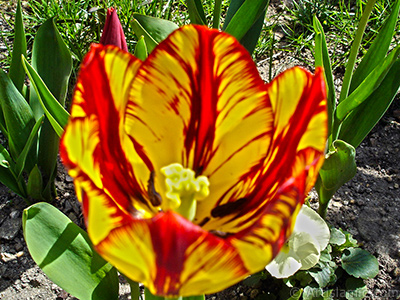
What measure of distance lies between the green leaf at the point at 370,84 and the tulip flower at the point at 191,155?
0.56 meters

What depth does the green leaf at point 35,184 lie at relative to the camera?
1597 millimetres

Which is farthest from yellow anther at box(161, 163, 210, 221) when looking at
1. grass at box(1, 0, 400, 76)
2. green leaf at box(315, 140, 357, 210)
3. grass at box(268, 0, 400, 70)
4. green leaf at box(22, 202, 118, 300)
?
grass at box(268, 0, 400, 70)

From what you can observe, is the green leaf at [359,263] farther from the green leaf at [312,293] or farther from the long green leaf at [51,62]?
the long green leaf at [51,62]

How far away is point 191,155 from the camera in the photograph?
968mm

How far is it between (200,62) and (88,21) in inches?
60.2

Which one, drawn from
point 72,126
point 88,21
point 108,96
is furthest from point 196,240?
point 88,21

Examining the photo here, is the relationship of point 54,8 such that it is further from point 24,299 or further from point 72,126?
point 72,126

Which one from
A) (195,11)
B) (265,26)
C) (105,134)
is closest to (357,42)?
(195,11)

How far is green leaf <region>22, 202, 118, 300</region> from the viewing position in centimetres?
108

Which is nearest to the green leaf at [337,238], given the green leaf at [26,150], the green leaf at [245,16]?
the green leaf at [245,16]

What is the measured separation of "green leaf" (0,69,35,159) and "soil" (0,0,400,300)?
0.91ft

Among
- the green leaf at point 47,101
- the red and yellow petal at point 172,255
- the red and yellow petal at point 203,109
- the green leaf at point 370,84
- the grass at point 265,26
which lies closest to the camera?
the red and yellow petal at point 172,255

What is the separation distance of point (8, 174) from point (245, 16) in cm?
86

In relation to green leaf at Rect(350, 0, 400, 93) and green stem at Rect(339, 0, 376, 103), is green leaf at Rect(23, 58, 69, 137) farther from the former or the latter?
green leaf at Rect(350, 0, 400, 93)
